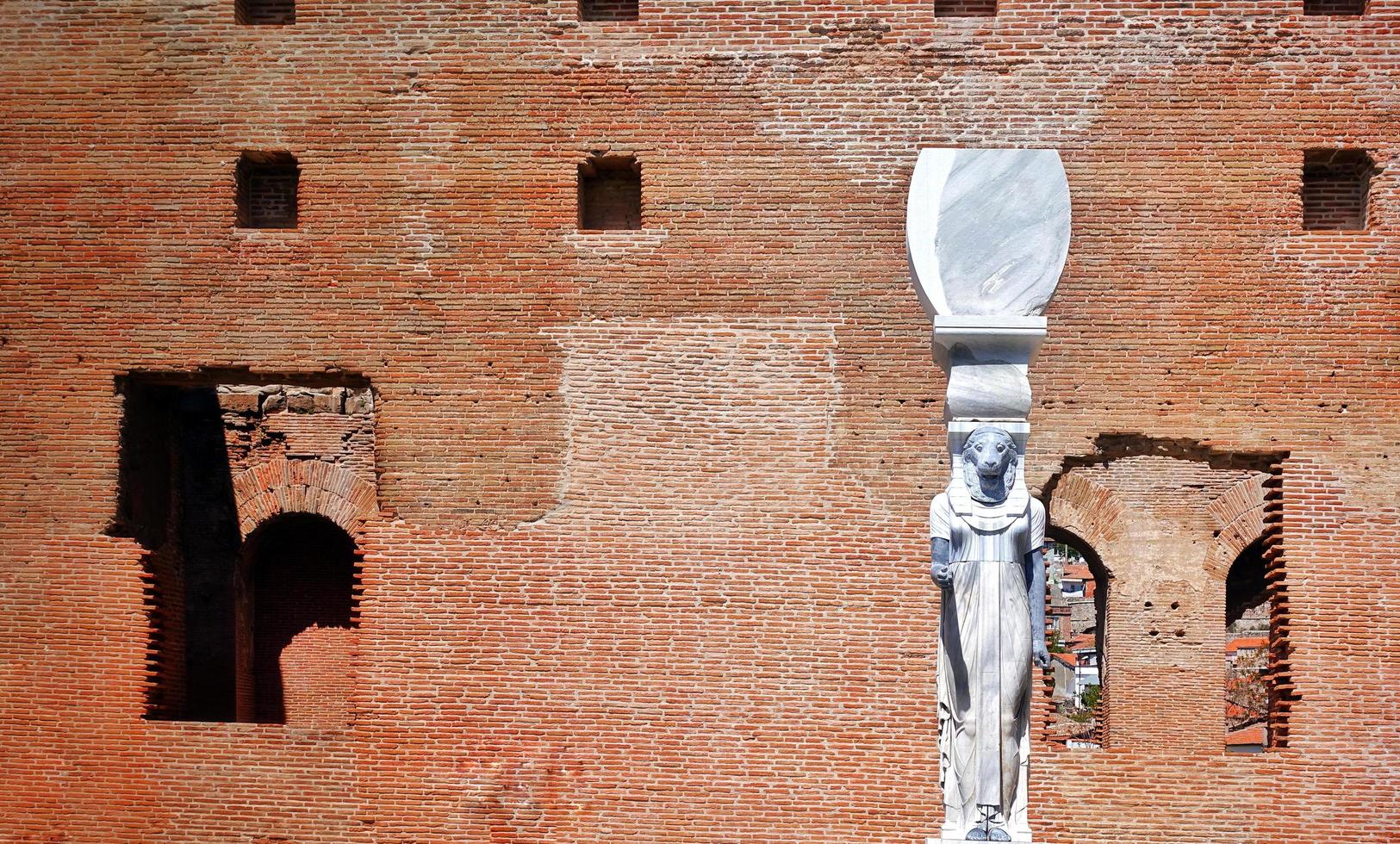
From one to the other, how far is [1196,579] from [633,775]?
18.6 ft

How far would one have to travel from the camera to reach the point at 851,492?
9812 mm

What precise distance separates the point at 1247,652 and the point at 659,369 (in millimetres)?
19319

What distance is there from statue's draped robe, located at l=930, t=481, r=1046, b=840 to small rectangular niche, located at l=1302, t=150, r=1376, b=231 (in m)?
5.23

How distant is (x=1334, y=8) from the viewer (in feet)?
34.0

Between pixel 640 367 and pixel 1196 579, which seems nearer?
pixel 640 367

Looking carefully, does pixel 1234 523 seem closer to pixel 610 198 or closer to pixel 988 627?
pixel 610 198

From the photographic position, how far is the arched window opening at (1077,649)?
535 inches

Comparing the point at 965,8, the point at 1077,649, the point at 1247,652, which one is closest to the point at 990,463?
the point at 965,8

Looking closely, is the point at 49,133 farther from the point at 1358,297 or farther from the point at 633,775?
the point at 1358,297

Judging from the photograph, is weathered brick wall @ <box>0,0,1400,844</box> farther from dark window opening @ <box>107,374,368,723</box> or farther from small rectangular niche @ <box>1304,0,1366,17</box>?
dark window opening @ <box>107,374,368,723</box>

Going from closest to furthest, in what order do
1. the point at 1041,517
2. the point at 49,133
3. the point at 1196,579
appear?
the point at 1041,517 < the point at 49,133 < the point at 1196,579

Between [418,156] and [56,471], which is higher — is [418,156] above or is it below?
above

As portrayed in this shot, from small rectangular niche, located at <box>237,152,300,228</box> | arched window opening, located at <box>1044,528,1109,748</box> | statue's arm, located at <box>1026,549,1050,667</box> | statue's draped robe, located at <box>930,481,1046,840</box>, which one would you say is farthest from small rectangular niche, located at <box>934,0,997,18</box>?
statue's draped robe, located at <box>930,481,1046,840</box>

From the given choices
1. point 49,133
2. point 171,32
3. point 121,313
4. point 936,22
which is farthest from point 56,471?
point 936,22
